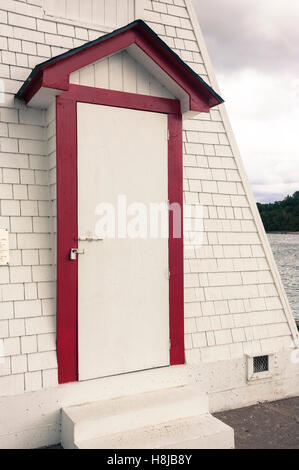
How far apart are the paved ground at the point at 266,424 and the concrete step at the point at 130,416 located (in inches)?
20.2

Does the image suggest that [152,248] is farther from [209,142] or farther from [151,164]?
[209,142]

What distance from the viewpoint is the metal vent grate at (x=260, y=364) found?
213 inches

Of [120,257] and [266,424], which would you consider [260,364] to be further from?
[120,257]

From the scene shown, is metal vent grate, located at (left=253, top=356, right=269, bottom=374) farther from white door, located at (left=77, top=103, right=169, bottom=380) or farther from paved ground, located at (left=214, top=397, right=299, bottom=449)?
white door, located at (left=77, top=103, right=169, bottom=380)

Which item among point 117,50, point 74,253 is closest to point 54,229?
point 74,253

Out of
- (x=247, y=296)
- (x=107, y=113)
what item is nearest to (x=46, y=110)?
(x=107, y=113)

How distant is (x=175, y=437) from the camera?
397 cm

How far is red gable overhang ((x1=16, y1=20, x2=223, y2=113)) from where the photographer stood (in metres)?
4.16

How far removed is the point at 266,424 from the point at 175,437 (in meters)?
1.31

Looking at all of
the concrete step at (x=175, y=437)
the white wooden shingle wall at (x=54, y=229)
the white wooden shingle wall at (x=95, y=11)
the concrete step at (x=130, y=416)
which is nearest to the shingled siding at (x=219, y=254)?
the white wooden shingle wall at (x=54, y=229)

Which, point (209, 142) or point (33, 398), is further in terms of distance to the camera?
point (209, 142)

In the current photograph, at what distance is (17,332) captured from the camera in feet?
13.8

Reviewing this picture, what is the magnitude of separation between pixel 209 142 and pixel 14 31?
243cm

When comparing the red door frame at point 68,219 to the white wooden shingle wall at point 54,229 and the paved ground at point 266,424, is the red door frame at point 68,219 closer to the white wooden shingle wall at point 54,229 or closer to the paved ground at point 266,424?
the white wooden shingle wall at point 54,229
